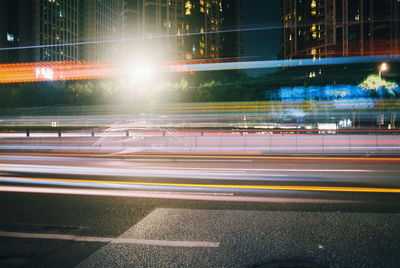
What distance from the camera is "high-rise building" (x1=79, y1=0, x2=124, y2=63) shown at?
A: 138 metres

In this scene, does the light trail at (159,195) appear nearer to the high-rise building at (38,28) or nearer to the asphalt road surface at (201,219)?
the asphalt road surface at (201,219)

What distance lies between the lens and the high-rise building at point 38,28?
294 ft

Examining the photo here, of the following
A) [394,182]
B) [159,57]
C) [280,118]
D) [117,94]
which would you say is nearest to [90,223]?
[394,182]

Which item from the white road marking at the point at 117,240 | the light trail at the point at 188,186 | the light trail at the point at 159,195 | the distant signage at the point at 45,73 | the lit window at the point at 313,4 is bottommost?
the white road marking at the point at 117,240

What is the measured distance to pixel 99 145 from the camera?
1870 cm

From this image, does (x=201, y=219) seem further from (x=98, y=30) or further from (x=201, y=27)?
(x=98, y=30)

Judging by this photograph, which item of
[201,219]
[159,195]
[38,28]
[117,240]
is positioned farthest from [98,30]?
[117,240]

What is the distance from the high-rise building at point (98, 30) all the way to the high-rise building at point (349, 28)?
77.8 meters

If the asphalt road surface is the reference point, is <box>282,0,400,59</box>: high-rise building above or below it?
above

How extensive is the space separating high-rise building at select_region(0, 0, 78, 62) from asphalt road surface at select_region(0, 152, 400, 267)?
3154 inches

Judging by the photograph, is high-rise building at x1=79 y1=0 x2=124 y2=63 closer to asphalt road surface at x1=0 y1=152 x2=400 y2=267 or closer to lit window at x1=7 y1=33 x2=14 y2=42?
lit window at x1=7 y1=33 x2=14 y2=42

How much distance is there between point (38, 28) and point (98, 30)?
4922 centimetres

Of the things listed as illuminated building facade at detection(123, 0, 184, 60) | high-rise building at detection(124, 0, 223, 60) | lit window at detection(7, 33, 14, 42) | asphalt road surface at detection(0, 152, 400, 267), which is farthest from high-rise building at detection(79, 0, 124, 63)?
asphalt road surface at detection(0, 152, 400, 267)

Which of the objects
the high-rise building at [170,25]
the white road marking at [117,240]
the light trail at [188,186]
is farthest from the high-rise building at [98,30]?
the white road marking at [117,240]
